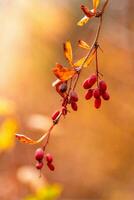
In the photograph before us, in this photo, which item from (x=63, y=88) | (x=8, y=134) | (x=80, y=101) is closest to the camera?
(x=63, y=88)

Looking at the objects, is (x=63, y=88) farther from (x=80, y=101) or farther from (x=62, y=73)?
(x=80, y=101)

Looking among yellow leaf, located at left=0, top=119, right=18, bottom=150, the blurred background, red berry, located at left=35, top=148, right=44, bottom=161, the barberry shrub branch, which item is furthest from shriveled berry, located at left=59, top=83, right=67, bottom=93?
the blurred background

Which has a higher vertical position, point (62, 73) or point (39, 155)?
point (62, 73)

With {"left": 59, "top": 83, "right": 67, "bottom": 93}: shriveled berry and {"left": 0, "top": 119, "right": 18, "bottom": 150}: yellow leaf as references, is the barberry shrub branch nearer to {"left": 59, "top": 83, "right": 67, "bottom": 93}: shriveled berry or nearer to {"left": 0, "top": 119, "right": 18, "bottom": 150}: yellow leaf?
{"left": 59, "top": 83, "right": 67, "bottom": 93}: shriveled berry

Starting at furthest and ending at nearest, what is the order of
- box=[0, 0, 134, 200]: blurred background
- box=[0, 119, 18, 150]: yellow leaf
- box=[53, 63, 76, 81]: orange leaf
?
box=[0, 0, 134, 200]: blurred background
box=[0, 119, 18, 150]: yellow leaf
box=[53, 63, 76, 81]: orange leaf

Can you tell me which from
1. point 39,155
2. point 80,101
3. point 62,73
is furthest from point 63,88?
point 80,101

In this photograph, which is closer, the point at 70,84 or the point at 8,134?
the point at 70,84

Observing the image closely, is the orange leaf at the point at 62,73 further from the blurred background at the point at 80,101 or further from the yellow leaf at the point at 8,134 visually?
the blurred background at the point at 80,101

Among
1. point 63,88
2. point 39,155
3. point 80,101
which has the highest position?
point 80,101

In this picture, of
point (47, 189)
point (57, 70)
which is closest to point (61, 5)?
point (47, 189)
